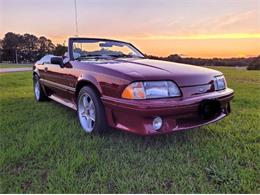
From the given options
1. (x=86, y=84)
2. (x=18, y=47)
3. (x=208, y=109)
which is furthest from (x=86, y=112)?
(x=18, y=47)

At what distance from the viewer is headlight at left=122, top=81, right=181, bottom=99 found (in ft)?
7.89

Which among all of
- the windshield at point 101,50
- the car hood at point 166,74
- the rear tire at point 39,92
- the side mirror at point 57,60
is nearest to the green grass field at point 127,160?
the car hood at point 166,74

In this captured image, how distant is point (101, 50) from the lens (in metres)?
3.84

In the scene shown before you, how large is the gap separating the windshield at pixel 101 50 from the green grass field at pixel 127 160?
1.06 metres

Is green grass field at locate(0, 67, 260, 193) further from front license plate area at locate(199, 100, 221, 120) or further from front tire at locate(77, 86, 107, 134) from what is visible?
front license plate area at locate(199, 100, 221, 120)

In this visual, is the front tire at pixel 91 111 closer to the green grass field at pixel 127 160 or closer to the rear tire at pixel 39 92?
the green grass field at pixel 127 160

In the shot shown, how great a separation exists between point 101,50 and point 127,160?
6.72 feet

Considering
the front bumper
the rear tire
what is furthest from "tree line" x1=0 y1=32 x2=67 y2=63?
the front bumper

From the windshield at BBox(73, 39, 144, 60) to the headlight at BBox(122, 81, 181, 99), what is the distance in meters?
1.37

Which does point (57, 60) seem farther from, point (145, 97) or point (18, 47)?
point (18, 47)

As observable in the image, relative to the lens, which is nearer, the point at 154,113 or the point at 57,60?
the point at 154,113

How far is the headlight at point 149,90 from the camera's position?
2.40m

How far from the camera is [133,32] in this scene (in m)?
5.92

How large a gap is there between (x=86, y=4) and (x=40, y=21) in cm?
188
